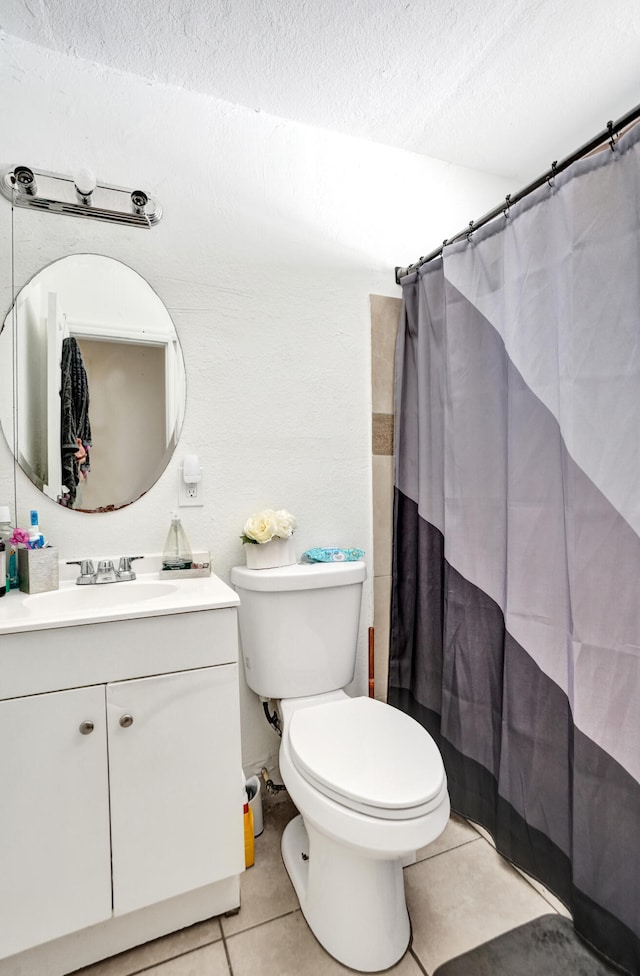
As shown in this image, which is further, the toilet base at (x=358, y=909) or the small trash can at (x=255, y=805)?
the small trash can at (x=255, y=805)

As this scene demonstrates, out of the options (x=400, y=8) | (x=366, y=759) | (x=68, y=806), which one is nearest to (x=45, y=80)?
(x=400, y=8)

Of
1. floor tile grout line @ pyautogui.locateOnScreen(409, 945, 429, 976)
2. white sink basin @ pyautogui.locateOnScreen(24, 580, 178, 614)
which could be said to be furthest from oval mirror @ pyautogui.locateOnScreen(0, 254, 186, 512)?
floor tile grout line @ pyautogui.locateOnScreen(409, 945, 429, 976)

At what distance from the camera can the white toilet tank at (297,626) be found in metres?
1.46

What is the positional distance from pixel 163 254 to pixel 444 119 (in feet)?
3.58

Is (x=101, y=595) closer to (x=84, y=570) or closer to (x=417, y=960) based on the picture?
(x=84, y=570)

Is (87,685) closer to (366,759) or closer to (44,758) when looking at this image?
(44,758)

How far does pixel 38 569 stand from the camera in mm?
1308

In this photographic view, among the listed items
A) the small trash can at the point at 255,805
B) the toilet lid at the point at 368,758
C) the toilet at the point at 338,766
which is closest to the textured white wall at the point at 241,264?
the small trash can at the point at 255,805

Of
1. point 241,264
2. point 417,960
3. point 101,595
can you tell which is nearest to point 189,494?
point 101,595

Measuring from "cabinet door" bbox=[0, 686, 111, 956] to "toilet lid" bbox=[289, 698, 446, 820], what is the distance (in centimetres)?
46

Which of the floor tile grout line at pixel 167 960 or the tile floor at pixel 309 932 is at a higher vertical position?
the tile floor at pixel 309 932

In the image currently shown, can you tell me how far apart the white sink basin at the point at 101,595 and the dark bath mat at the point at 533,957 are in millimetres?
1098

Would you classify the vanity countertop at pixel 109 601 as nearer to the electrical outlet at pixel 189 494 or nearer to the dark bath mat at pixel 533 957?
the electrical outlet at pixel 189 494

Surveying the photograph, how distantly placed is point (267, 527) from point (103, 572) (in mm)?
483
